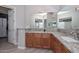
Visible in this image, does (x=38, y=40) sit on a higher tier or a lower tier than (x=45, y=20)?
lower

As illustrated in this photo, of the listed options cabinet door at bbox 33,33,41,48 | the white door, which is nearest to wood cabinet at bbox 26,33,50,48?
cabinet door at bbox 33,33,41,48

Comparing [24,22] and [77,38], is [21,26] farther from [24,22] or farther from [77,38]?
[77,38]

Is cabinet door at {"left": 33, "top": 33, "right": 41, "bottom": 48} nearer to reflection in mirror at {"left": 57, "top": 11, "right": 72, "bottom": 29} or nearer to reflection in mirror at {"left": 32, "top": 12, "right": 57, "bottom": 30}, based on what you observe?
reflection in mirror at {"left": 32, "top": 12, "right": 57, "bottom": 30}

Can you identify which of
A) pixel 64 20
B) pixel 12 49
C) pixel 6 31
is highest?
pixel 64 20

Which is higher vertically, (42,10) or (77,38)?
(42,10)

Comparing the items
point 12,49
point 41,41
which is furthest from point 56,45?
point 12,49

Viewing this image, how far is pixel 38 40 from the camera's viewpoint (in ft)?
4.11

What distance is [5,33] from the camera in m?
1.21

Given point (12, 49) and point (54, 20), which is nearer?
point (12, 49)

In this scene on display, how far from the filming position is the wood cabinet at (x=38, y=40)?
1.23 m

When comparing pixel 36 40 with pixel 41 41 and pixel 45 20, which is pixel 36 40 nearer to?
pixel 41 41

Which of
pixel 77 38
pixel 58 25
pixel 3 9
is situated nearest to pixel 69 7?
pixel 58 25
